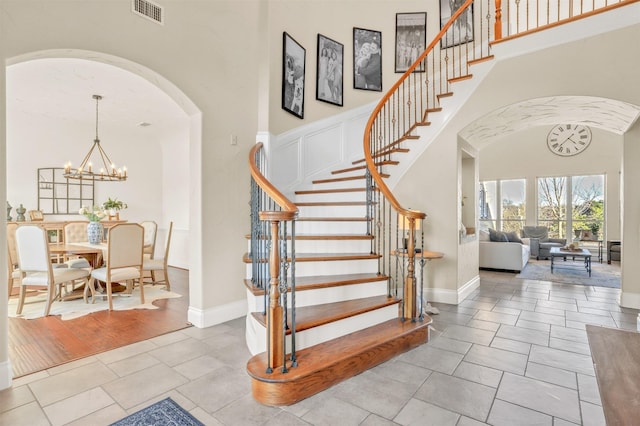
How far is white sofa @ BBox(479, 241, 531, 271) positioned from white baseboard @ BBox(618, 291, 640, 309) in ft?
7.40

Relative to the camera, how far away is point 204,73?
3.50m

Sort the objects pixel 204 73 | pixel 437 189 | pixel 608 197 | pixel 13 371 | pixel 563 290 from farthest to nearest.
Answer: pixel 608 197 → pixel 563 290 → pixel 437 189 → pixel 204 73 → pixel 13 371

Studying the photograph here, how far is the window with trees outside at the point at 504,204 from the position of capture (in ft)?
32.6

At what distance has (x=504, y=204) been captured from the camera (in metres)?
10.2

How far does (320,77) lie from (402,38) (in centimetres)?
188

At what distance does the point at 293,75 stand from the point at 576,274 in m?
6.40

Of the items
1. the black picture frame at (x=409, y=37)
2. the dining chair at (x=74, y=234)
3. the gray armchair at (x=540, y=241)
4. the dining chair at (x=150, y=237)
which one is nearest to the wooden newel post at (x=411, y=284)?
the black picture frame at (x=409, y=37)

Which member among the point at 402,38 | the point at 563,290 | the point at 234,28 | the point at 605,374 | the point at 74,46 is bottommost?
the point at 563,290

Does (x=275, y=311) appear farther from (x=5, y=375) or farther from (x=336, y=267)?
(x=5, y=375)

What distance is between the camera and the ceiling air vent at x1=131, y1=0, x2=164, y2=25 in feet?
9.64

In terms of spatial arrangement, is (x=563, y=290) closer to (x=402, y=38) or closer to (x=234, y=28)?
(x=402, y=38)

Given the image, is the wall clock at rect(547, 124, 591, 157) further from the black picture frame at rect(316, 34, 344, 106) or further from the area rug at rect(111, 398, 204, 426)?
the area rug at rect(111, 398, 204, 426)

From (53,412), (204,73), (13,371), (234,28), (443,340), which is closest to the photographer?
(53,412)

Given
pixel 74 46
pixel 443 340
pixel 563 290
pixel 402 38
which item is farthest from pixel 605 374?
pixel 402 38
